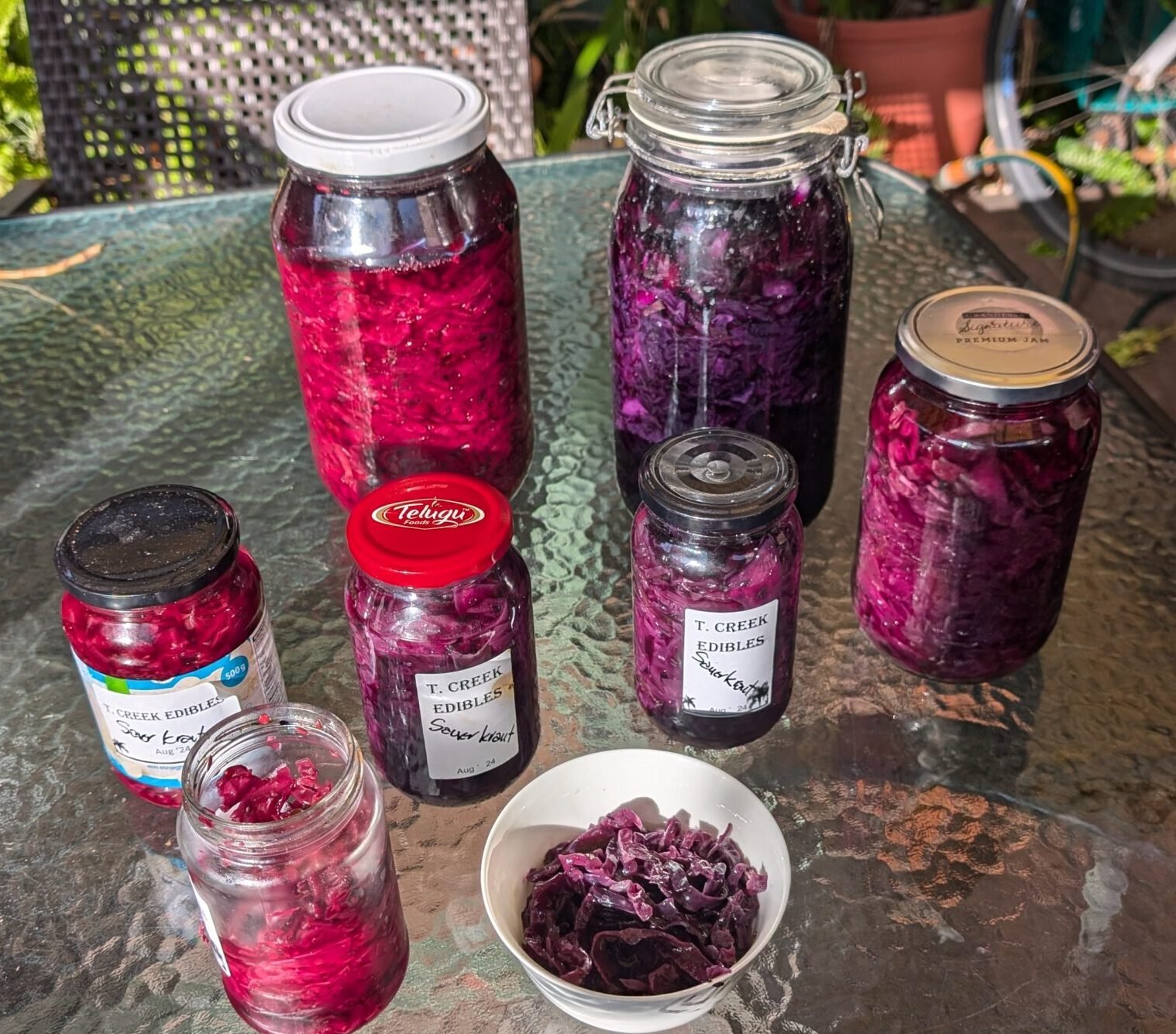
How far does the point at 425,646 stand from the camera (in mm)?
734

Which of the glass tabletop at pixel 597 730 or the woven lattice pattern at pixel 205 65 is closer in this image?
the glass tabletop at pixel 597 730

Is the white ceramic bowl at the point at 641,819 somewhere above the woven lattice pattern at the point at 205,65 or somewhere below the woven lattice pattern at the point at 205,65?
below

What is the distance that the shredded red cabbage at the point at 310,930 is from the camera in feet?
2.16

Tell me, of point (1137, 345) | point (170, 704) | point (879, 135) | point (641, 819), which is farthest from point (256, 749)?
point (879, 135)

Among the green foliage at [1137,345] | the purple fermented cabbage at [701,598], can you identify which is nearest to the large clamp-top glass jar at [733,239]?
the purple fermented cabbage at [701,598]

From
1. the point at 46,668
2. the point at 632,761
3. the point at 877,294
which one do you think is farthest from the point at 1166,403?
the point at 46,668

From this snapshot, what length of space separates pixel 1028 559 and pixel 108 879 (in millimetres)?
590

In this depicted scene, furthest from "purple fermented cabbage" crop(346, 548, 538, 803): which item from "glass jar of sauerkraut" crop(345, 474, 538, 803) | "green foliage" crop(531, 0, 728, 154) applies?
"green foliage" crop(531, 0, 728, 154)

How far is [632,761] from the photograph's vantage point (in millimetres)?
761

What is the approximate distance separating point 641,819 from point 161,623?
0.30 m

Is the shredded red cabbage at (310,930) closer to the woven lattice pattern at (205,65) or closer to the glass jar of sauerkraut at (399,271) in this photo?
the glass jar of sauerkraut at (399,271)

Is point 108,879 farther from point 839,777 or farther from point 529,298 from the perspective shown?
point 529,298

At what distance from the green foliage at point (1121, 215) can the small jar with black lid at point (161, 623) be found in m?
2.07

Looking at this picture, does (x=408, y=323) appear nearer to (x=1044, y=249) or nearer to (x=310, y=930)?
(x=310, y=930)
